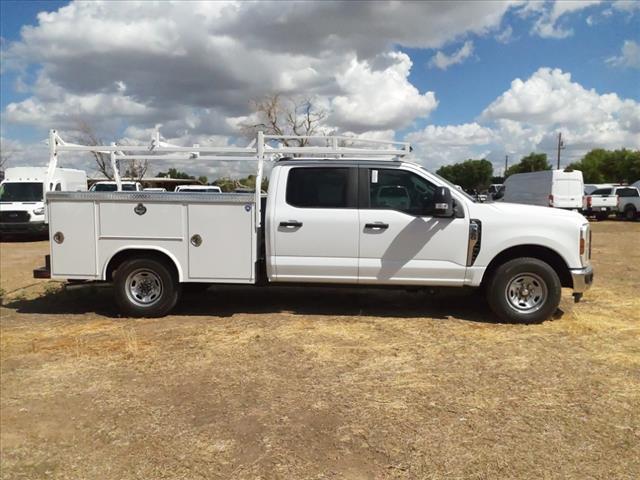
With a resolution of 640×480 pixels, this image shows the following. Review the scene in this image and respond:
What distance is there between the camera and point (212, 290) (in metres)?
9.14

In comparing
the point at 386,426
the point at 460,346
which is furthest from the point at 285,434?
the point at 460,346

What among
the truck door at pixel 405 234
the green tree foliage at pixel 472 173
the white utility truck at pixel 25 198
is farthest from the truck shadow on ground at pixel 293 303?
the green tree foliage at pixel 472 173

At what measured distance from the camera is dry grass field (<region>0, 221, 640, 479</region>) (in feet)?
11.7

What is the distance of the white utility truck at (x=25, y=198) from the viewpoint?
710 inches

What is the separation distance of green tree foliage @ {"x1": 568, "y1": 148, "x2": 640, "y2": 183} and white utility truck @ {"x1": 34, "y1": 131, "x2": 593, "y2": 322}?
5877 centimetres

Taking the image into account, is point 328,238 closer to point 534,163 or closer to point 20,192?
point 20,192

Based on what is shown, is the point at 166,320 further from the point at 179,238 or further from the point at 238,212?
the point at 238,212

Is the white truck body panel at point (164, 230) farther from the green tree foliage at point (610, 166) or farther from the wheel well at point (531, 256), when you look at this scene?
the green tree foliage at point (610, 166)

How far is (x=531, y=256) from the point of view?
269 inches

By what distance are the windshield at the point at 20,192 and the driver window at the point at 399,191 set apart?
51.4 ft

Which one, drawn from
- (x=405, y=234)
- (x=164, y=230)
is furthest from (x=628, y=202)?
(x=164, y=230)

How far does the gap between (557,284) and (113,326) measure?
5199mm

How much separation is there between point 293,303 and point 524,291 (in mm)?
3037

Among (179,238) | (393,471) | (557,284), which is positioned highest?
(179,238)
